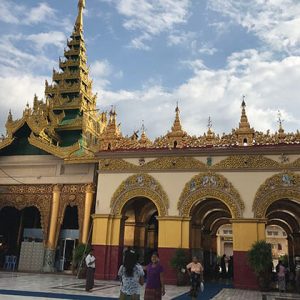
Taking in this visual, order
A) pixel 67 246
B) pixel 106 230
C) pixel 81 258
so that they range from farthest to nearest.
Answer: pixel 67 246 < pixel 81 258 < pixel 106 230

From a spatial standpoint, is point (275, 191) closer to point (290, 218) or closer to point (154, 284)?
point (290, 218)

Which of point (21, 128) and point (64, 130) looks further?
point (64, 130)

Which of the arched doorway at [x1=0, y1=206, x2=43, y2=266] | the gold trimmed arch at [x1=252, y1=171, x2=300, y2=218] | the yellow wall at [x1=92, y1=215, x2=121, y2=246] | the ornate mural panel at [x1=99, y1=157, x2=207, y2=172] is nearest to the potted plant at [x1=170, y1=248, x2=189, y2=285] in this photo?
the yellow wall at [x1=92, y1=215, x2=121, y2=246]

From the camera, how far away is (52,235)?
1698cm

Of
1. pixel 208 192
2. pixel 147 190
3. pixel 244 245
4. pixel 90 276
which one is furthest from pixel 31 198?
pixel 244 245

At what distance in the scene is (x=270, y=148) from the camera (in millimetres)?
13211

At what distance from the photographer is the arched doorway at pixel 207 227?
1552 centimetres

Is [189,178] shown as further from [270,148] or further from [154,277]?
[154,277]

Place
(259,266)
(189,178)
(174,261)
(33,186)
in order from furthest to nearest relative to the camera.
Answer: (33,186) < (189,178) < (174,261) < (259,266)

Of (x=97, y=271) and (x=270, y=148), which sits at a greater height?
(x=270, y=148)

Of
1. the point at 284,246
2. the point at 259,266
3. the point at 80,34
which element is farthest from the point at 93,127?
the point at 284,246

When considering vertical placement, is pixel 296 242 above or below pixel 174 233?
above

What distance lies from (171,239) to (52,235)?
6.18 m

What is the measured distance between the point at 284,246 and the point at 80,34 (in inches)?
1025
